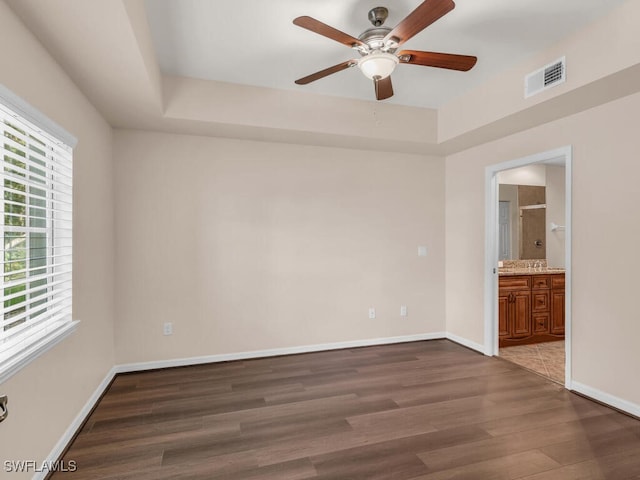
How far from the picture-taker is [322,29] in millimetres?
1988

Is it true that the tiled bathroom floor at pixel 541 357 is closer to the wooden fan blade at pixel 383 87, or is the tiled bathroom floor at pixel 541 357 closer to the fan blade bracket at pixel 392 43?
the wooden fan blade at pixel 383 87

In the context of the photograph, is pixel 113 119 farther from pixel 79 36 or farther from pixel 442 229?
pixel 442 229

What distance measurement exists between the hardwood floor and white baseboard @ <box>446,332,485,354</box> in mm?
479

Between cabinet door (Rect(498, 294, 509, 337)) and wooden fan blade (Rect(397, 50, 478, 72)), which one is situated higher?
wooden fan blade (Rect(397, 50, 478, 72))

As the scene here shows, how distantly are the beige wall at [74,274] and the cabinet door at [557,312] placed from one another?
5.12 metres

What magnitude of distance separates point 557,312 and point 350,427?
3618 mm

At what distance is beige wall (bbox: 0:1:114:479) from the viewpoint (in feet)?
5.71

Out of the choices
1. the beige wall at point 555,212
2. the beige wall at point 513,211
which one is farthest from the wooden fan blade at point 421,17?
the beige wall at point 555,212

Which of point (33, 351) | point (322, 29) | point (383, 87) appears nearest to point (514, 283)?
point (383, 87)

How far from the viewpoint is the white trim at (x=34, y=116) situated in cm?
165

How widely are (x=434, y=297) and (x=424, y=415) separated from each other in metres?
2.24

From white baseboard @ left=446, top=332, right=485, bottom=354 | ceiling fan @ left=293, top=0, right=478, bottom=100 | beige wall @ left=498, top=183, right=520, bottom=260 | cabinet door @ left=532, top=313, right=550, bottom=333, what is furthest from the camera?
beige wall @ left=498, top=183, right=520, bottom=260

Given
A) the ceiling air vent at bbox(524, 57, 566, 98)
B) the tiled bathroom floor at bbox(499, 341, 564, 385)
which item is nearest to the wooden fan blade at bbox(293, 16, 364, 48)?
the ceiling air vent at bbox(524, 57, 566, 98)

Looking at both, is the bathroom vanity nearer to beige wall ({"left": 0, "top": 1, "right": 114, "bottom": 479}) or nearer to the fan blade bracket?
the fan blade bracket
